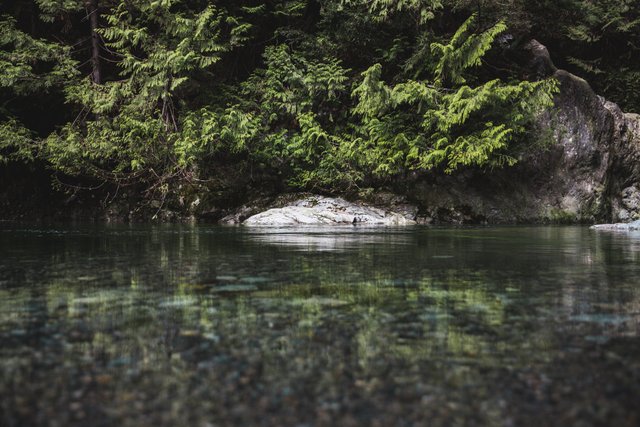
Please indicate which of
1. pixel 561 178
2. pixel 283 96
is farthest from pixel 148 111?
pixel 561 178

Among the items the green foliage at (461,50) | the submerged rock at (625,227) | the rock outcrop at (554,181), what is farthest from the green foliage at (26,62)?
the submerged rock at (625,227)

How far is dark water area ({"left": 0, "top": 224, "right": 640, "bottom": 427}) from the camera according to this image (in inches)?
39.0

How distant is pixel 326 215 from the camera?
11.2 m

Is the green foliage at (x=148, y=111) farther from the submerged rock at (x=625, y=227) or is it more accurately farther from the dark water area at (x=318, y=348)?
the dark water area at (x=318, y=348)

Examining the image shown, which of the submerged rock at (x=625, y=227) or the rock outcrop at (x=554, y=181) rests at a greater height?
the rock outcrop at (x=554, y=181)

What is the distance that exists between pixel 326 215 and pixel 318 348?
9773 mm

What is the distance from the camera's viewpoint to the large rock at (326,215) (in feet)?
35.4

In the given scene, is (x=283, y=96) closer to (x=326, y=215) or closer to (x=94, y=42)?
(x=326, y=215)

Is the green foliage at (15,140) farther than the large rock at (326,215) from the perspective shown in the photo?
Yes

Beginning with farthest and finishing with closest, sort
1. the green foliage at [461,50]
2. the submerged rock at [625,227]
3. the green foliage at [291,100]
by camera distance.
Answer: the green foliage at [291,100] < the green foliage at [461,50] < the submerged rock at [625,227]

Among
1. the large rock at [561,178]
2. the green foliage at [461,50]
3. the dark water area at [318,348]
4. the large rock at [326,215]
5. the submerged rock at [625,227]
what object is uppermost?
the green foliage at [461,50]

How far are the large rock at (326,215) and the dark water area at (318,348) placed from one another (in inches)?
309

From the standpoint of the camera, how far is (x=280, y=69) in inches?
535

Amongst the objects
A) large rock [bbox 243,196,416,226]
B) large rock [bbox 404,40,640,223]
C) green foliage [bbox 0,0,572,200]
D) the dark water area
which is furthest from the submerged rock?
the dark water area
